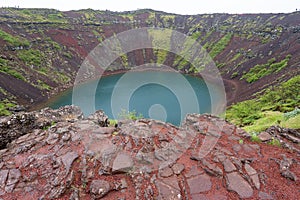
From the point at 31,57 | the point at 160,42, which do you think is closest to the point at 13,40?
the point at 31,57

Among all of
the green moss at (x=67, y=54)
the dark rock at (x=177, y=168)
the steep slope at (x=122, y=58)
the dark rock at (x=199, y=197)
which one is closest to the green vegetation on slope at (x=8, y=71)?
the steep slope at (x=122, y=58)

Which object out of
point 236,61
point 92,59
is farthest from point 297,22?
point 92,59

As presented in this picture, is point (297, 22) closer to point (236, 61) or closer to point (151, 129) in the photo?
point (236, 61)

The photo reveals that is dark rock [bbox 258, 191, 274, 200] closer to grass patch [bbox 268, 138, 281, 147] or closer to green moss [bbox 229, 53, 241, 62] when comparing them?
grass patch [bbox 268, 138, 281, 147]

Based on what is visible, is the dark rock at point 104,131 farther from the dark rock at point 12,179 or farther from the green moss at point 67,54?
the green moss at point 67,54

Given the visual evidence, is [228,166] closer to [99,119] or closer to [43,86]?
[99,119]

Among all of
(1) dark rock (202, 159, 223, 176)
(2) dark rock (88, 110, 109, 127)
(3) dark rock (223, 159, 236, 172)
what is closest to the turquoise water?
(2) dark rock (88, 110, 109, 127)
